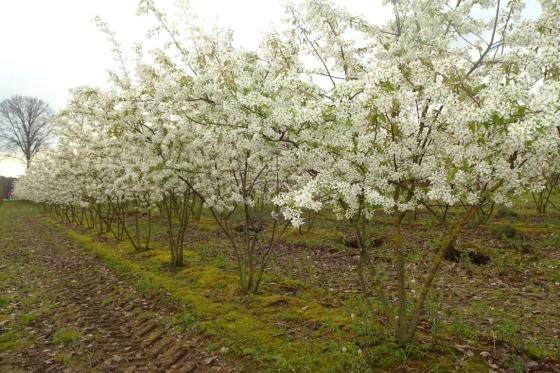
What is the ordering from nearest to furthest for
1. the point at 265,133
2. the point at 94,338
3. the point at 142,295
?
the point at 265,133, the point at 94,338, the point at 142,295

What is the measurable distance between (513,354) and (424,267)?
673 centimetres

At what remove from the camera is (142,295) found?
11.5m

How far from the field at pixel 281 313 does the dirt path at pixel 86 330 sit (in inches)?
1.5

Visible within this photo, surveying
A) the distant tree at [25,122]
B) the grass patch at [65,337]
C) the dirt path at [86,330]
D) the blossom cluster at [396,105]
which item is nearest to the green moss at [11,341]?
the dirt path at [86,330]

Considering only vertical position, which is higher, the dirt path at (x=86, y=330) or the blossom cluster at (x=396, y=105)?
the blossom cluster at (x=396, y=105)

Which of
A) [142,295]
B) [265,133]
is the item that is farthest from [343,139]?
[142,295]

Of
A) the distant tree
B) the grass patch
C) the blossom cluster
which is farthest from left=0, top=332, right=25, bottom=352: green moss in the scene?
the distant tree

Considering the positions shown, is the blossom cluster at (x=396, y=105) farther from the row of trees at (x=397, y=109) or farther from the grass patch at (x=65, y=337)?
the grass patch at (x=65, y=337)

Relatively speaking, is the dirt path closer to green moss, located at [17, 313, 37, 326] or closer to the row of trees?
green moss, located at [17, 313, 37, 326]

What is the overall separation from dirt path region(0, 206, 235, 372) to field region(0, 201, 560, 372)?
0.04 meters

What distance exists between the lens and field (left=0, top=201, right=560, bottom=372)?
6801 millimetres

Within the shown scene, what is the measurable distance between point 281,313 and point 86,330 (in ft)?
14.3

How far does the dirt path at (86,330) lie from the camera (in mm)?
7543

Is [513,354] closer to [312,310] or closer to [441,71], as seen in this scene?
[312,310]
